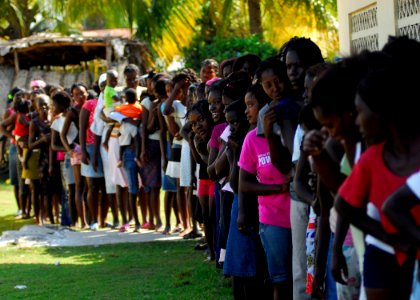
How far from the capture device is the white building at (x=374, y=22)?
30.5 ft

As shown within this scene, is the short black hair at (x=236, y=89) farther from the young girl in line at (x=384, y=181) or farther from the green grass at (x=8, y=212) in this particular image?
the green grass at (x=8, y=212)

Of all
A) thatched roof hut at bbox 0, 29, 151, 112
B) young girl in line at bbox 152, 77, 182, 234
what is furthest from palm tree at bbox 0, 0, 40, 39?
young girl in line at bbox 152, 77, 182, 234

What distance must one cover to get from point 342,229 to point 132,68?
982cm

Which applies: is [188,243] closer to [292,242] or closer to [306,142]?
[292,242]

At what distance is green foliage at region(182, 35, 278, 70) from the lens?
19859mm

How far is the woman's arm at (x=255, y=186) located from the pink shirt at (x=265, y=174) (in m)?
0.03

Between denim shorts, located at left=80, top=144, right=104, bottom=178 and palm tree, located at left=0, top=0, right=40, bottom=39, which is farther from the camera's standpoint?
palm tree, located at left=0, top=0, right=40, bottom=39

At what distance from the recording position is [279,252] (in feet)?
21.8

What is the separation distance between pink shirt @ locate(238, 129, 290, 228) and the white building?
2.31 metres

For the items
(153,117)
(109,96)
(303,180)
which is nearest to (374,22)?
(153,117)

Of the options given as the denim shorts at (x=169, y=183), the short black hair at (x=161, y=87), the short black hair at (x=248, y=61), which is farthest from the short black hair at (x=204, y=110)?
the denim shorts at (x=169, y=183)

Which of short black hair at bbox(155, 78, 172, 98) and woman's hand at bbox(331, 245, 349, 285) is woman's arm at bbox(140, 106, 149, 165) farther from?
woman's hand at bbox(331, 245, 349, 285)

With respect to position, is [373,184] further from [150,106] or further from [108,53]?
[108,53]

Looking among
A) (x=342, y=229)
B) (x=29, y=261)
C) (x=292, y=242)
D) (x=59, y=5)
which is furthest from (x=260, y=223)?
(x=59, y=5)
